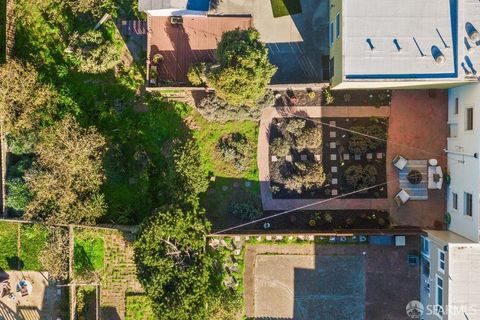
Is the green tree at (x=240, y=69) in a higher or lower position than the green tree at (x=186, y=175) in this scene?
higher

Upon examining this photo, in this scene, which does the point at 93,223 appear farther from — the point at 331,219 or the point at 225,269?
the point at 331,219

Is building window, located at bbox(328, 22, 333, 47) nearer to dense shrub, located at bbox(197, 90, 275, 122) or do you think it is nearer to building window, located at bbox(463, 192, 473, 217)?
dense shrub, located at bbox(197, 90, 275, 122)

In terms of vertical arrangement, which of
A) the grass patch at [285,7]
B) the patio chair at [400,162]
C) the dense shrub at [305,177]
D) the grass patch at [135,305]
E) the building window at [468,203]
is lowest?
the grass patch at [135,305]

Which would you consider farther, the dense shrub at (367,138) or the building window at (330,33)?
the dense shrub at (367,138)

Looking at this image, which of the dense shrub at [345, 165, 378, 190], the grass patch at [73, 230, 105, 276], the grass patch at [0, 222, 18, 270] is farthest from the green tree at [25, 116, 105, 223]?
the dense shrub at [345, 165, 378, 190]

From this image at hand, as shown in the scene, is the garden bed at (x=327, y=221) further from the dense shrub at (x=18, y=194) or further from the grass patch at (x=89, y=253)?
the dense shrub at (x=18, y=194)

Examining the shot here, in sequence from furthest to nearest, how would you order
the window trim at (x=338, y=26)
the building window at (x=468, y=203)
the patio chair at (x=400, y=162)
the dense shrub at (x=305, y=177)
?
the patio chair at (x=400, y=162)
the dense shrub at (x=305, y=177)
the window trim at (x=338, y=26)
the building window at (x=468, y=203)

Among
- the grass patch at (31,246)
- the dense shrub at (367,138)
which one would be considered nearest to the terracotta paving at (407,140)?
the dense shrub at (367,138)
